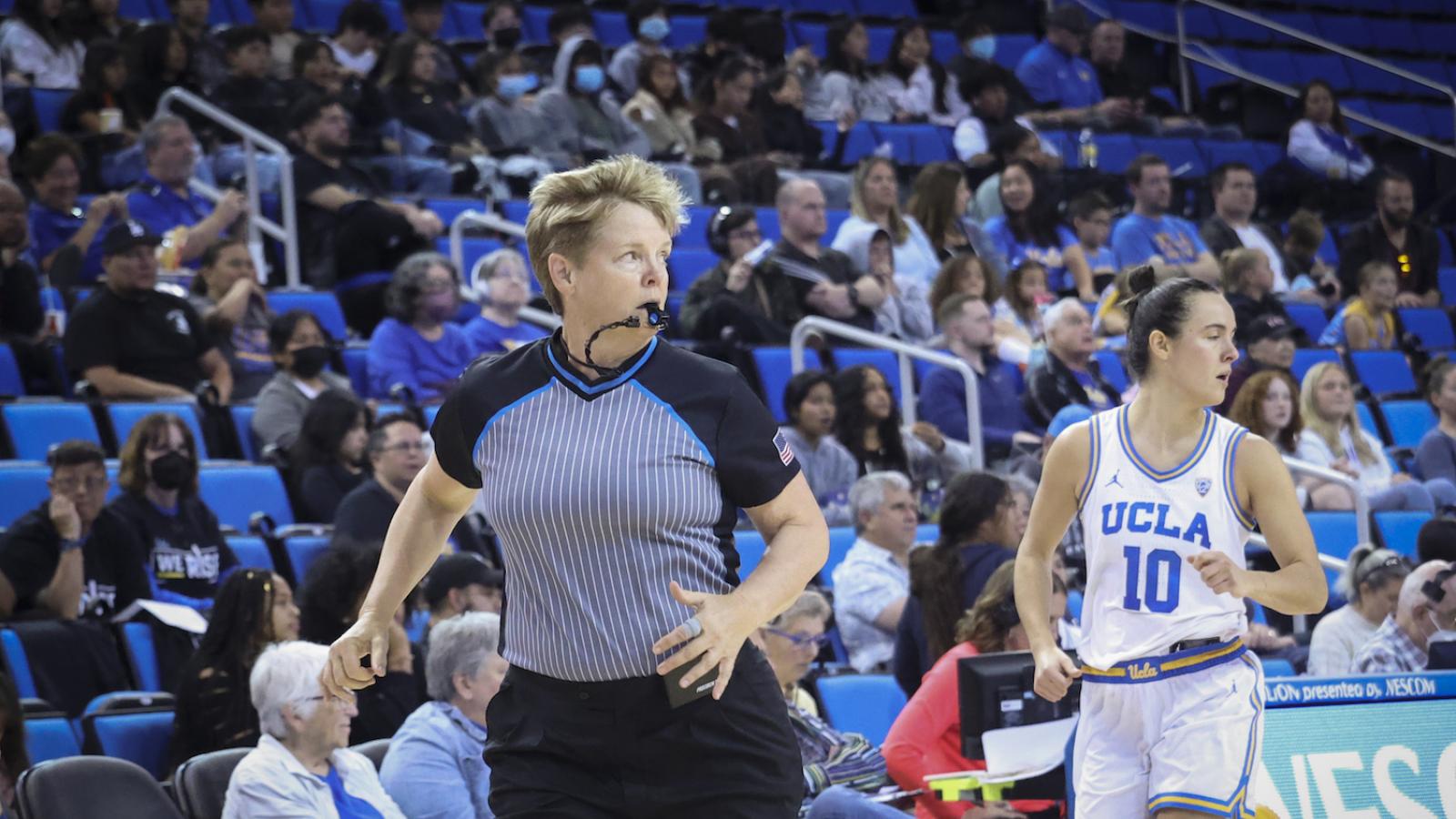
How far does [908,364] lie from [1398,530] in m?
2.30

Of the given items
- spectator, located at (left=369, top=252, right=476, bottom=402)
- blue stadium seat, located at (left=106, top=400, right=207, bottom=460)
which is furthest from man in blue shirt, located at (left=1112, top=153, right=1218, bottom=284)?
blue stadium seat, located at (left=106, top=400, right=207, bottom=460)

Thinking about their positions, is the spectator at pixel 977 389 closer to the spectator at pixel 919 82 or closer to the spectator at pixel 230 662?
the spectator at pixel 230 662

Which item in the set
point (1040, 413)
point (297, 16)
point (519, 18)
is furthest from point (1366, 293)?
point (297, 16)

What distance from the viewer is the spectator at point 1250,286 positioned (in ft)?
34.2

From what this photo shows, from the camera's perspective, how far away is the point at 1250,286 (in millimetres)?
10516

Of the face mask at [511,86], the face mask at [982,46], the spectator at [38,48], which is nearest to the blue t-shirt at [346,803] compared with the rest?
the spectator at [38,48]

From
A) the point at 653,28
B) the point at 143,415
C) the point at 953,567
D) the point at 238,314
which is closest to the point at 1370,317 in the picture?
the point at 653,28

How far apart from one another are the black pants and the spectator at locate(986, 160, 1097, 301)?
8406 mm

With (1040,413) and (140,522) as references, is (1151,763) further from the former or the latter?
(1040,413)

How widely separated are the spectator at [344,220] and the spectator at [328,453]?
199 centimetres

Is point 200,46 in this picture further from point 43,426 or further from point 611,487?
point 611,487

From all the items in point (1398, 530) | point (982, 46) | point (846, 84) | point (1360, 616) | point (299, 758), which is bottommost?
point (1398, 530)

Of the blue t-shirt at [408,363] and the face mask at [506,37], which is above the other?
the face mask at [506,37]

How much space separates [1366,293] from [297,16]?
22.2 feet
